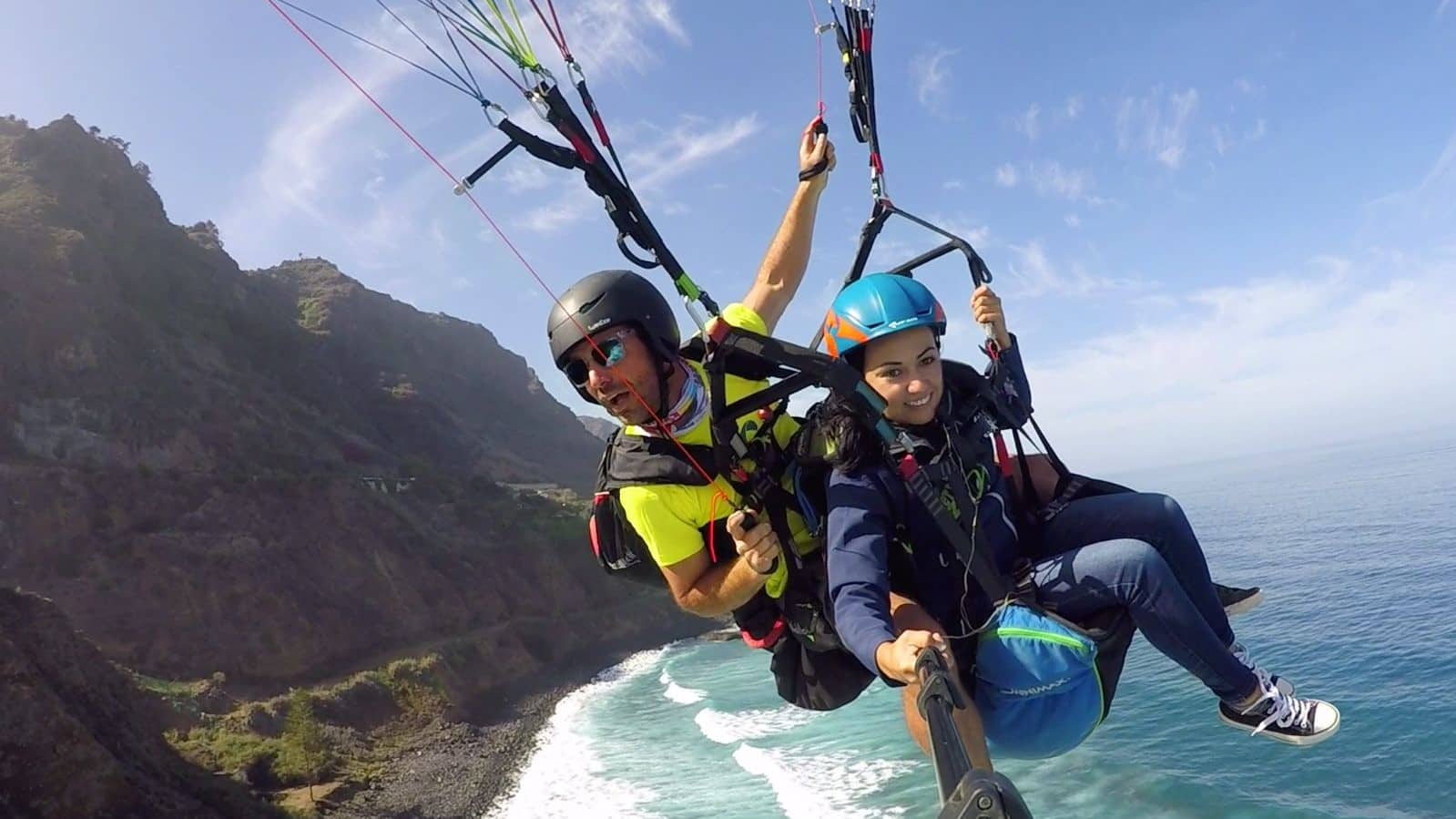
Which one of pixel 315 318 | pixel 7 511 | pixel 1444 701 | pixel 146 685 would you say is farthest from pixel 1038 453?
pixel 315 318

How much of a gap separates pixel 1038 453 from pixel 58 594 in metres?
37.6

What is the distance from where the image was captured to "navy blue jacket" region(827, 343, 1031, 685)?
2.94 m

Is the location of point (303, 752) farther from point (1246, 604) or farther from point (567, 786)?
point (1246, 604)

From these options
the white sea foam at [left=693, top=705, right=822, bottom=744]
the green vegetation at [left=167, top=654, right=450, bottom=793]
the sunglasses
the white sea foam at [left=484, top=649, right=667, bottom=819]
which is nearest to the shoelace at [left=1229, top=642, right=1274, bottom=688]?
the sunglasses

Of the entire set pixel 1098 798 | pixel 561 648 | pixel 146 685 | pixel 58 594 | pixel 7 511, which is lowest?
pixel 1098 798

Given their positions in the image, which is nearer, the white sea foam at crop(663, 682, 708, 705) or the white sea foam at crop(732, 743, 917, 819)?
the white sea foam at crop(732, 743, 917, 819)

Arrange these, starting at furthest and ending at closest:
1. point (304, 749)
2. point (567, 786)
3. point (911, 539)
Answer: point (567, 786)
point (304, 749)
point (911, 539)

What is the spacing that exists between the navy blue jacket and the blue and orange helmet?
0.41m

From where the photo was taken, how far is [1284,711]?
307cm

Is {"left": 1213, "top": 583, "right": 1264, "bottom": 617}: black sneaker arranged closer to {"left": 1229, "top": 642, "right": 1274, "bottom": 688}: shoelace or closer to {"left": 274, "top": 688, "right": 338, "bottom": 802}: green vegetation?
{"left": 1229, "top": 642, "right": 1274, "bottom": 688}: shoelace

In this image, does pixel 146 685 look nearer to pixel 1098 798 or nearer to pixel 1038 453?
pixel 1098 798

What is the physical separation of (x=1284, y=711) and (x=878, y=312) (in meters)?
2.10

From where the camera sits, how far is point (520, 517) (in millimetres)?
51344

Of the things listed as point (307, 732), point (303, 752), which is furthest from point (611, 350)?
point (307, 732)
